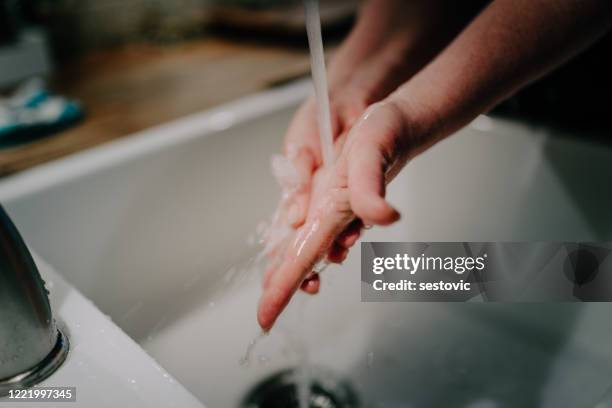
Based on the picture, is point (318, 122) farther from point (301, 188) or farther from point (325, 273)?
point (325, 273)

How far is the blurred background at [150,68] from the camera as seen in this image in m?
0.73

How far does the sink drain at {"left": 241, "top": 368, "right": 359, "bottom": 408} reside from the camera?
0.63 metres

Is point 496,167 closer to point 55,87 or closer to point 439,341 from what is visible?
point 439,341

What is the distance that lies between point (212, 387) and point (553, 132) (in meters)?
0.58

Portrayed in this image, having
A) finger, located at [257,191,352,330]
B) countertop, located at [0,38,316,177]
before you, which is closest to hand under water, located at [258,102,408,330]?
finger, located at [257,191,352,330]

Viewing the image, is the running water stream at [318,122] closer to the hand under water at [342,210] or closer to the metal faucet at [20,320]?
the hand under water at [342,210]

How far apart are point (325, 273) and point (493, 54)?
1.16ft

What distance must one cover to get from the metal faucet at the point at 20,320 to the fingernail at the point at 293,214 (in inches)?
9.7

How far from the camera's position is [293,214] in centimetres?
54

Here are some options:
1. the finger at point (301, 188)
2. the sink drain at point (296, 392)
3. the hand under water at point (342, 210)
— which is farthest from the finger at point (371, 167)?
the sink drain at point (296, 392)

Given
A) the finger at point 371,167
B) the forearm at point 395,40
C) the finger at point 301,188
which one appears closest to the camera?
the finger at point 371,167

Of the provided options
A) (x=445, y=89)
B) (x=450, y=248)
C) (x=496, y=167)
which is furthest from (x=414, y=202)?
(x=445, y=89)

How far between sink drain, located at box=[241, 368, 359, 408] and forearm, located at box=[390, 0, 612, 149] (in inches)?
13.3

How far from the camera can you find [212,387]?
62 cm
